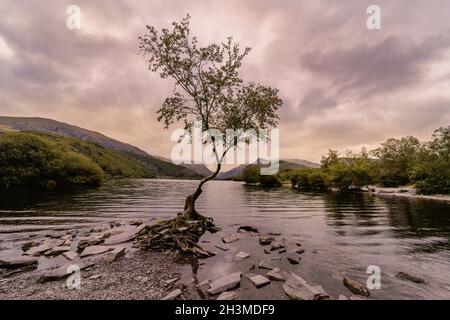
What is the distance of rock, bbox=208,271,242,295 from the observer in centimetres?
1057

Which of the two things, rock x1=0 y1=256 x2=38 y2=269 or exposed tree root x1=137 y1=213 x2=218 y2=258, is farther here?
Result: exposed tree root x1=137 y1=213 x2=218 y2=258

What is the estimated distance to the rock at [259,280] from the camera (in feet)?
37.2

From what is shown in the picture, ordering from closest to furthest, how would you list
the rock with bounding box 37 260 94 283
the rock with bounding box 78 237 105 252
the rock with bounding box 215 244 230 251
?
the rock with bounding box 37 260 94 283, the rock with bounding box 78 237 105 252, the rock with bounding box 215 244 230 251

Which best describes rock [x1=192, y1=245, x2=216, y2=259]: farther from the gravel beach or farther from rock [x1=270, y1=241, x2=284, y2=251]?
rock [x1=270, y1=241, x2=284, y2=251]

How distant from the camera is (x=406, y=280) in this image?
12.5 m

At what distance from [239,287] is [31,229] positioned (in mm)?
24071

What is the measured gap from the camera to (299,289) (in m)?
10.8

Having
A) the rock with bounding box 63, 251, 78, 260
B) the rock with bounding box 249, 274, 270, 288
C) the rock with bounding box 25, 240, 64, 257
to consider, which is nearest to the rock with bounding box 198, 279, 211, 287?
the rock with bounding box 249, 274, 270, 288

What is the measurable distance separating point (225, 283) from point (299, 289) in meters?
3.71

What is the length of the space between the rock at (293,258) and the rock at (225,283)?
15.4 ft

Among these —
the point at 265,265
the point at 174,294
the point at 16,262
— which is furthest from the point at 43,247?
the point at 265,265

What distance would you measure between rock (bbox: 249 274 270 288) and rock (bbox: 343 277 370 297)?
4179mm
